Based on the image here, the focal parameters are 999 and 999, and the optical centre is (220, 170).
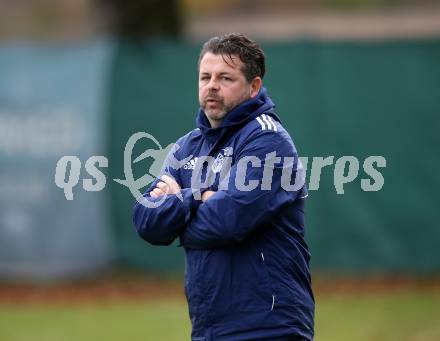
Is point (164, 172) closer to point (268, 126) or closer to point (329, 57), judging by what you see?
→ point (268, 126)

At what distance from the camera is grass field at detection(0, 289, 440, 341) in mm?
9945

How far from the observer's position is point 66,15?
26.6m

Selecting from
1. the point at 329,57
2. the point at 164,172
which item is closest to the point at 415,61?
the point at 329,57

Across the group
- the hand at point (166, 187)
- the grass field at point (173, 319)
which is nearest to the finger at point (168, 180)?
the hand at point (166, 187)

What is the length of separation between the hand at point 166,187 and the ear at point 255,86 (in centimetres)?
68

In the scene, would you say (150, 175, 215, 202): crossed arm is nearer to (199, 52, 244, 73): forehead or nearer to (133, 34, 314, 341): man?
(133, 34, 314, 341): man

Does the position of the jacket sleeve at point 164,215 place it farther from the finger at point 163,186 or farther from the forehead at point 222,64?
the forehead at point 222,64

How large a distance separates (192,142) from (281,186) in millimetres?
741

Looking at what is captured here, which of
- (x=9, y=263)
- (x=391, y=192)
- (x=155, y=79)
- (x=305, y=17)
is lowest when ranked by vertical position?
(x=9, y=263)

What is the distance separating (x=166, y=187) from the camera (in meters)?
5.67

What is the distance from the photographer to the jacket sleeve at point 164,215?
5449 mm

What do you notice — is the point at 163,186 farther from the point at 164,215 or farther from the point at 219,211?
the point at 219,211

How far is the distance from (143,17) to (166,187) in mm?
9537

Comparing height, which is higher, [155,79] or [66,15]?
[66,15]
